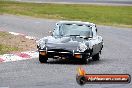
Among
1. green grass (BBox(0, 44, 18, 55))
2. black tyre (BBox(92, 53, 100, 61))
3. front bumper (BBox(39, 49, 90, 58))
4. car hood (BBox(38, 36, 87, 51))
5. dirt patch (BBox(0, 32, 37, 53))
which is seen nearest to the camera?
front bumper (BBox(39, 49, 90, 58))

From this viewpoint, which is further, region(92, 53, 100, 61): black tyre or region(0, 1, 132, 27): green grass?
region(0, 1, 132, 27): green grass

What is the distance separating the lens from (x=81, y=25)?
17.3 m

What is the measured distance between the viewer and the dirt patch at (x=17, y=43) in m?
21.0

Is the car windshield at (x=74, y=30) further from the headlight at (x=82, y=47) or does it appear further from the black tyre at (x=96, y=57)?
the headlight at (x=82, y=47)

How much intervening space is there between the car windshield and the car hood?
0.73 meters

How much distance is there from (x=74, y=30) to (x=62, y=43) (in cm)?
135

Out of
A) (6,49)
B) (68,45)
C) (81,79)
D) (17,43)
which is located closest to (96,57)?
(68,45)

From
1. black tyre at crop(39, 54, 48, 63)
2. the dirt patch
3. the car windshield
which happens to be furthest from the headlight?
the dirt patch

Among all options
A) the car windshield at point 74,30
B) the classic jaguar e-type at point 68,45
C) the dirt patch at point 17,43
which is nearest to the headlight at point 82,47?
the classic jaguar e-type at point 68,45

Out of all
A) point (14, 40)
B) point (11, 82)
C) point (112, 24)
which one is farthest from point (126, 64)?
point (112, 24)

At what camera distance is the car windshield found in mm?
16897

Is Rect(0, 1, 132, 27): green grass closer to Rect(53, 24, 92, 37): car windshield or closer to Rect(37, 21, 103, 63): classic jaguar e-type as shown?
Rect(53, 24, 92, 37): car windshield

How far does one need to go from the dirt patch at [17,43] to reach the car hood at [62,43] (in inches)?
146

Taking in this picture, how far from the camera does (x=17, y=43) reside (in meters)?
23.1
